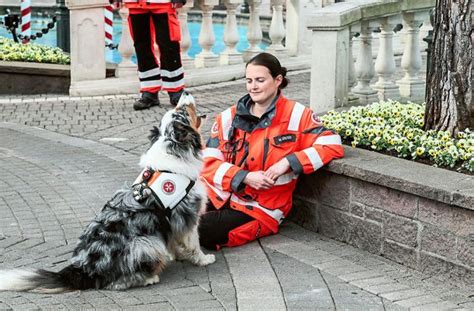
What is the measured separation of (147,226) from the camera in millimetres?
6082

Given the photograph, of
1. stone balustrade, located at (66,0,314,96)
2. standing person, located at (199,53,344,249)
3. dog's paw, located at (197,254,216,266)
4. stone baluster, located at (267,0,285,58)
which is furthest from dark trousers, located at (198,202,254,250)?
stone baluster, located at (267,0,285,58)

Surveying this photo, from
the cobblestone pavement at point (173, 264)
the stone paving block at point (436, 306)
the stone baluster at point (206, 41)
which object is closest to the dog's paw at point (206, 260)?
the cobblestone pavement at point (173, 264)

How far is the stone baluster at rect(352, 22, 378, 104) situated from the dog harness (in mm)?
3882

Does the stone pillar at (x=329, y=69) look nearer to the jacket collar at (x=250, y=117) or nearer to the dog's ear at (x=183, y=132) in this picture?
the jacket collar at (x=250, y=117)

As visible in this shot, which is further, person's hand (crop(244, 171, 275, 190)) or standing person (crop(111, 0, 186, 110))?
standing person (crop(111, 0, 186, 110))

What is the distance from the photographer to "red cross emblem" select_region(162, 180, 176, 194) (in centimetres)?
617

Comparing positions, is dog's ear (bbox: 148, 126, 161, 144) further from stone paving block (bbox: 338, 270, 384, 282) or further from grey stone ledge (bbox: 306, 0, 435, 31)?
grey stone ledge (bbox: 306, 0, 435, 31)

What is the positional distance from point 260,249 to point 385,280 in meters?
0.92

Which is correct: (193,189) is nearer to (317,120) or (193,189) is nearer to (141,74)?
(317,120)

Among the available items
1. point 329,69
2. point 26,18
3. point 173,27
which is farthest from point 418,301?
point 26,18

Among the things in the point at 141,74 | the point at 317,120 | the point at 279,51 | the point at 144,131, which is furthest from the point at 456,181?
the point at 279,51

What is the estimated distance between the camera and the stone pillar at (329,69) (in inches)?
359

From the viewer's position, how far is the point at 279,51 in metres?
15.1

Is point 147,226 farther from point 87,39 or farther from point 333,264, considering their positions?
point 87,39
